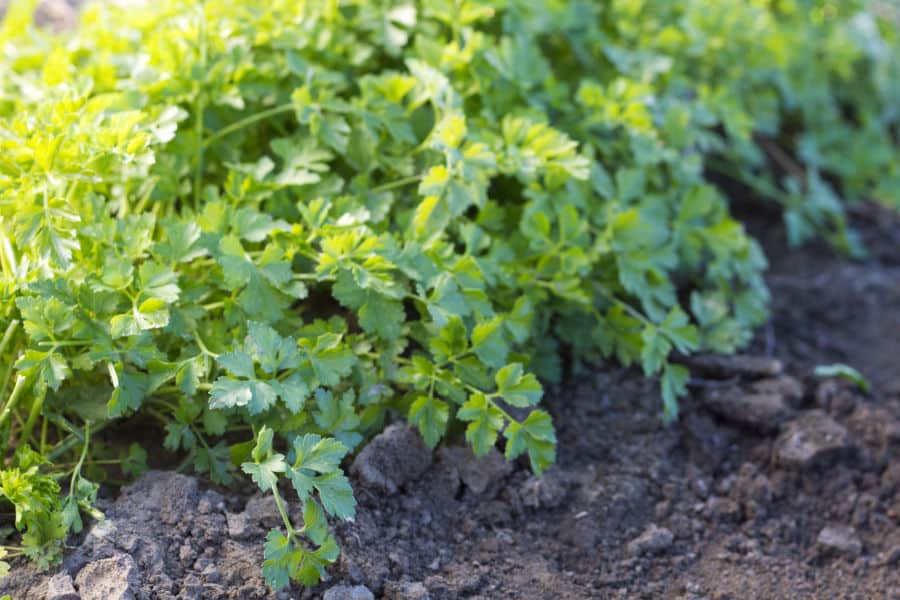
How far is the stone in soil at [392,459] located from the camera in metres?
2.19

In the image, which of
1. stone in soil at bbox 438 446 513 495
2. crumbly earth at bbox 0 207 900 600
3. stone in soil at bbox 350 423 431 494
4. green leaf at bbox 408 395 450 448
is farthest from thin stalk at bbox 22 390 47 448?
stone in soil at bbox 438 446 513 495

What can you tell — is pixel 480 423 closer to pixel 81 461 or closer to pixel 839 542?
pixel 81 461

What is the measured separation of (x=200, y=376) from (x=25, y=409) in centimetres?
43

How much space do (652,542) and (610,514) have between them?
0.41ft

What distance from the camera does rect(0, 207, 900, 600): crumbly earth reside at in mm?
1982

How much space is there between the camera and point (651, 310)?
8.70 feet

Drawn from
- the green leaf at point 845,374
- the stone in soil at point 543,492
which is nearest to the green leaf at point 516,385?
the stone in soil at point 543,492

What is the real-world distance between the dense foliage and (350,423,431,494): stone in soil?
0.18ft

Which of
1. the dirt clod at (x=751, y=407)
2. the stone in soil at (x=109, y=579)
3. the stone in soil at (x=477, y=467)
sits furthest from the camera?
the dirt clod at (x=751, y=407)

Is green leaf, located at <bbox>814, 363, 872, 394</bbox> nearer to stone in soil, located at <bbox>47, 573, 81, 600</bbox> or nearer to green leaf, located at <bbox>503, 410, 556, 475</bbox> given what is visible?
green leaf, located at <bbox>503, 410, 556, 475</bbox>

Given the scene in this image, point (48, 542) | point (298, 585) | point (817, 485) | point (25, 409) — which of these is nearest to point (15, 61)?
point (25, 409)

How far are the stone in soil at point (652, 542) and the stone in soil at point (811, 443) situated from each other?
466mm

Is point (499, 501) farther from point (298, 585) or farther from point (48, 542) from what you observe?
point (48, 542)

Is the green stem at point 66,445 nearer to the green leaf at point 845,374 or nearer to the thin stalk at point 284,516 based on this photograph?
the thin stalk at point 284,516
